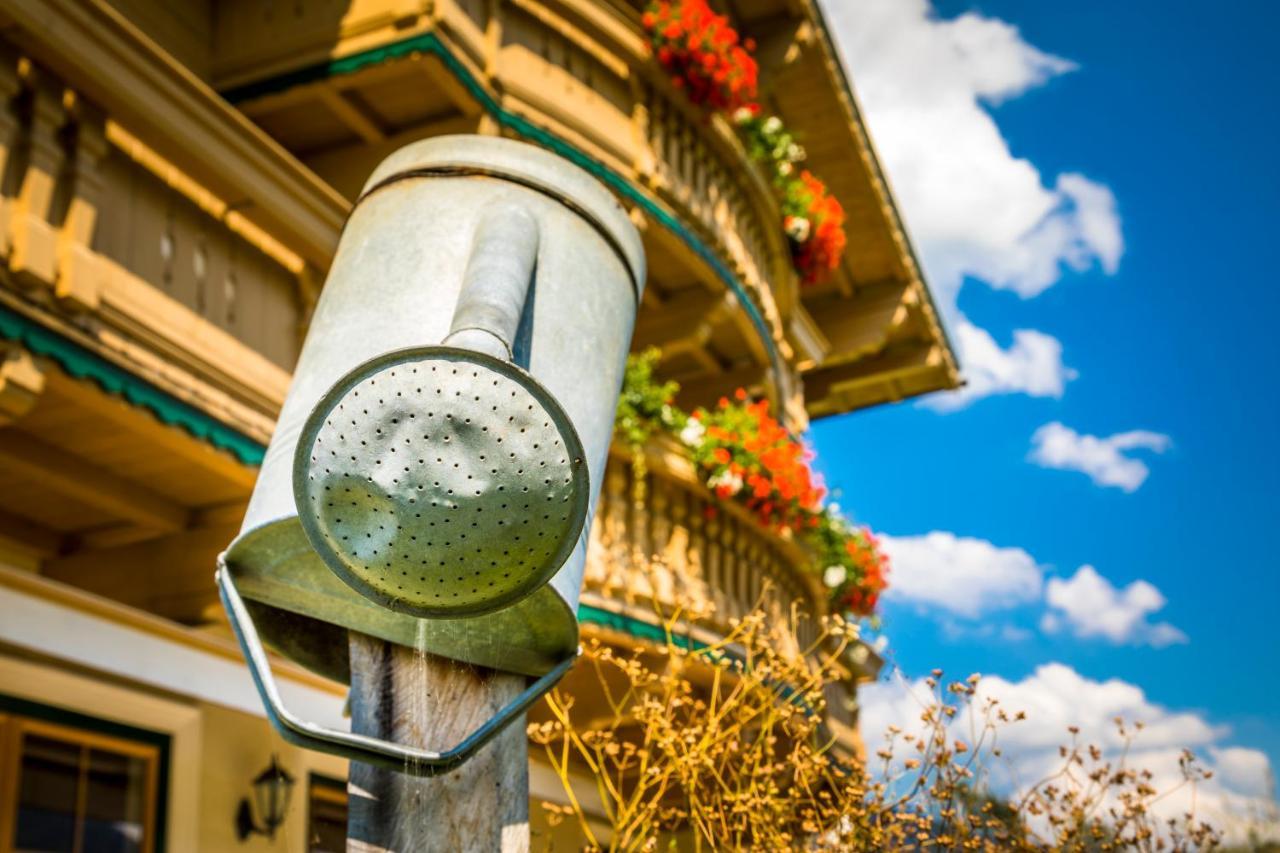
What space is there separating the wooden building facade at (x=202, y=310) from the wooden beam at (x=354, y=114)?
24 mm

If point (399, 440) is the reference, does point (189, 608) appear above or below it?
above

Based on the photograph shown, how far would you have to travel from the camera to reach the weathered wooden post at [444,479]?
217 cm

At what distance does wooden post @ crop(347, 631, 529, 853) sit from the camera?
246 centimetres

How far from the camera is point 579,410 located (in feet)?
8.77

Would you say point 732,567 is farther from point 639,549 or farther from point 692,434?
point 639,549

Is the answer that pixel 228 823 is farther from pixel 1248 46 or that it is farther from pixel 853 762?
pixel 1248 46

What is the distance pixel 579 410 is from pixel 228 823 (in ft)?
15.7

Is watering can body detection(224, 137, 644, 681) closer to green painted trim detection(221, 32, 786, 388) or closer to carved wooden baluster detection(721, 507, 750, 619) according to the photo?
green painted trim detection(221, 32, 786, 388)

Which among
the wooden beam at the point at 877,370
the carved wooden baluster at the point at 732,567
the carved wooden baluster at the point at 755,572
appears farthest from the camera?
the wooden beam at the point at 877,370

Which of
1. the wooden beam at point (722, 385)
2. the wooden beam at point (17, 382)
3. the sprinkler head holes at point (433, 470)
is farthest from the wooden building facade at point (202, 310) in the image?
the sprinkler head holes at point (433, 470)

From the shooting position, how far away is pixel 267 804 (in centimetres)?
677

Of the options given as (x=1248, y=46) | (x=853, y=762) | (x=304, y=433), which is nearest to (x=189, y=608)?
(x=853, y=762)

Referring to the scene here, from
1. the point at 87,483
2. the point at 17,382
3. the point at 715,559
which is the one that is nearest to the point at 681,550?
the point at 715,559

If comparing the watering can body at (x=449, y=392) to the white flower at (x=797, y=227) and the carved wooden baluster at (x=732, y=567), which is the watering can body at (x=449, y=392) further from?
the white flower at (x=797, y=227)
